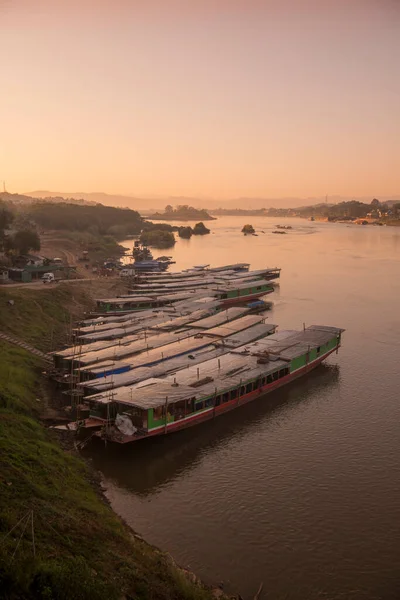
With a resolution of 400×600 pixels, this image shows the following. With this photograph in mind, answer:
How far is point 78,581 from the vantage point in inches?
523

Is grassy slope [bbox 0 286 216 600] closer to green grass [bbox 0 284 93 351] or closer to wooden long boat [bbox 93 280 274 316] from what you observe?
green grass [bbox 0 284 93 351]

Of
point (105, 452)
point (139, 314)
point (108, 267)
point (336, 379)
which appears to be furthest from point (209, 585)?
point (108, 267)

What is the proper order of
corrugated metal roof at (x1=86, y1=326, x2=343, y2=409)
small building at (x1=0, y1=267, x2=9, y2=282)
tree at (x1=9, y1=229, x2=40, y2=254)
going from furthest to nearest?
tree at (x1=9, y1=229, x2=40, y2=254) → small building at (x1=0, y1=267, x2=9, y2=282) → corrugated metal roof at (x1=86, y1=326, x2=343, y2=409)

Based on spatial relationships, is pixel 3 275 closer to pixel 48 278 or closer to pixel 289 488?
pixel 48 278

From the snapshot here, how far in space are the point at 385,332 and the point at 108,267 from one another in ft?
167

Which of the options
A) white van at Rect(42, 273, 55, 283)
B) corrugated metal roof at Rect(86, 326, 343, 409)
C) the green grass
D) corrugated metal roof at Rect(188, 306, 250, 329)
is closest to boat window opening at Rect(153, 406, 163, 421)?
corrugated metal roof at Rect(86, 326, 343, 409)

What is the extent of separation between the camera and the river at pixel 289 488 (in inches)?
811

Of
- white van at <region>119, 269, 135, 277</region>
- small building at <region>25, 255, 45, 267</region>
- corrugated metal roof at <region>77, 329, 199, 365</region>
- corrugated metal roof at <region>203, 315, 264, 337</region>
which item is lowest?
corrugated metal roof at <region>77, 329, 199, 365</region>

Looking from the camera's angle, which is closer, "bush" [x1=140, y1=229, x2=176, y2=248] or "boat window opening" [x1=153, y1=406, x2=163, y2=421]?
"boat window opening" [x1=153, y1=406, x2=163, y2=421]

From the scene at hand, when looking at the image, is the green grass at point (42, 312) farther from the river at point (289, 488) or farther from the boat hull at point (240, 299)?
the river at point (289, 488)

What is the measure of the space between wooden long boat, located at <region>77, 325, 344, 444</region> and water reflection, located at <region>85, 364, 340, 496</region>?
715mm

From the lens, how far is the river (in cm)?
2059

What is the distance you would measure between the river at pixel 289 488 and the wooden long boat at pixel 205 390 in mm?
1088

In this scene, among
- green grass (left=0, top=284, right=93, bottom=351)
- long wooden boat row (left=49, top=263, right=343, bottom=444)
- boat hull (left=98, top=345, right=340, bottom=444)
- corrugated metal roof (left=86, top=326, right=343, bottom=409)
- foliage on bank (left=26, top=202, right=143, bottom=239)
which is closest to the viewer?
boat hull (left=98, top=345, right=340, bottom=444)
